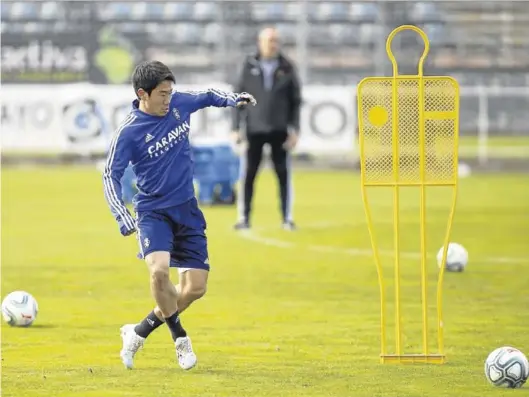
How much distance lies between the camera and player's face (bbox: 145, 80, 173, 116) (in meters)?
8.44

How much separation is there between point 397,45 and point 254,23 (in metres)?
3.35

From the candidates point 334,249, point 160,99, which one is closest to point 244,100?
point 160,99

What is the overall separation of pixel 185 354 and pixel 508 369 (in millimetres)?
1877

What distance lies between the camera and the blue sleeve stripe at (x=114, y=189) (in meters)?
8.36

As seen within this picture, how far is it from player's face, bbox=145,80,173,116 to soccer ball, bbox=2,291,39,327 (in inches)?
100

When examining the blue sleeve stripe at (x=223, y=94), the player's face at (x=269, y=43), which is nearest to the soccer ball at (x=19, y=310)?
the blue sleeve stripe at (x=223, y=94)

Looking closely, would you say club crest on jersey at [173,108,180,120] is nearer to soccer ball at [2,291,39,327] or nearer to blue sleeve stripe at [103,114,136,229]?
blue sleeve stripe at [103,114,136,229]

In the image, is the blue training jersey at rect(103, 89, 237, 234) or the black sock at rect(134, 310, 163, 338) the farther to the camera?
the black sock at rect(134, 310, 163, 338)

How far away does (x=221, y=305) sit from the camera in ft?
38.1

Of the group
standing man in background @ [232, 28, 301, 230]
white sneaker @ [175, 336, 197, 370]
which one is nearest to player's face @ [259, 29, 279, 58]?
standing man in background @ [232, 28, 301, 230]

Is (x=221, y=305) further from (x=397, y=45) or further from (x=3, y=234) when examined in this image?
(x=397, y=45)

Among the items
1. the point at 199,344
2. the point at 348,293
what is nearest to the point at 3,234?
the point at 348,293

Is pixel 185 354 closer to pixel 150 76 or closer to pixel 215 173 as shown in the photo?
pixel 150 76

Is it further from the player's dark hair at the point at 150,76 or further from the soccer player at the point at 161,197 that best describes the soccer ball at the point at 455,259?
the player's dark hair at the point at 150,76
